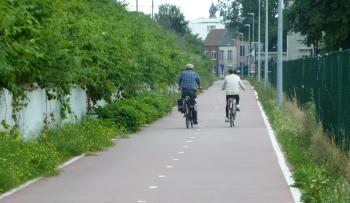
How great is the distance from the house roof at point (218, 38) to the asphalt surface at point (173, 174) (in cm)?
15460

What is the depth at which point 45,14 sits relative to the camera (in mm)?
15625

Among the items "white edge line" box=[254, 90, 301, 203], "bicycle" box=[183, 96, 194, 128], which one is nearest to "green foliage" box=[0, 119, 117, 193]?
"white edge line" box=[254, 90, 301, 203]

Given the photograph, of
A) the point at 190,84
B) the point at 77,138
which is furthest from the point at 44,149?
the point at 190,84

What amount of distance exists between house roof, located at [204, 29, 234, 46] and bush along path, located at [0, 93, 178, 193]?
148 meters

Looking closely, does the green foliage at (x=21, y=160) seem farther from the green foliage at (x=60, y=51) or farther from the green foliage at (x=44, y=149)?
the green foliage at (x=60, y=51)

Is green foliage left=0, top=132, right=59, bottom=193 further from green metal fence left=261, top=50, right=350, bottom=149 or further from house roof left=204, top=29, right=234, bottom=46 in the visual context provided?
house roof left=204, top=29, right=234, bottom=46

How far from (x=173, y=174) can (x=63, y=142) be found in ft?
11.5

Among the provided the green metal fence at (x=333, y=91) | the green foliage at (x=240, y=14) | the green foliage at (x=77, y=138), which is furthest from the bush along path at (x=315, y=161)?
the green foliage at (x=240, y=14)

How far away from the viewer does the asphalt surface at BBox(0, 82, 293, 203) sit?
11.7m

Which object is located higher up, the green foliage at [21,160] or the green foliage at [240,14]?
the green foliage at [240,14]

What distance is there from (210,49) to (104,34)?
516 ft

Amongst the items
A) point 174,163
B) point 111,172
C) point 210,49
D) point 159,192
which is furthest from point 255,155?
point 210,49

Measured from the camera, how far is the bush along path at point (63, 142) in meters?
13.1

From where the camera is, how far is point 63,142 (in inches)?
670
